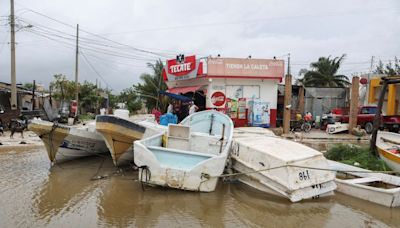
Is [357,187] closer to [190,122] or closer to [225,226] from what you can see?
[225,226]

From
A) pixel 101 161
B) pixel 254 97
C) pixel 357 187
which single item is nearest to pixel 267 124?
pixel 254 97

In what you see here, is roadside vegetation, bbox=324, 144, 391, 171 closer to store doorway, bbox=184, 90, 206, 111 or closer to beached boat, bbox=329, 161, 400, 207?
beached boat, bbox=329, 161, 400, 207

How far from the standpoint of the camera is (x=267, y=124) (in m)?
18.3

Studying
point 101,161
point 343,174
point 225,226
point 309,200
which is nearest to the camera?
point 225,226

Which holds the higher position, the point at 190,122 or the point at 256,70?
the point at 256,70

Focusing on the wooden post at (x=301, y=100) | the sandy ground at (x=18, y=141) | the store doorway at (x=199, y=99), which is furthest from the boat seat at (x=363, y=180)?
the wooden post at (x=301, y=100)

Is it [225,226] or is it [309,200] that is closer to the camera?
[225,226]

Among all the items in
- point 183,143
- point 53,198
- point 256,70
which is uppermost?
point 256,70

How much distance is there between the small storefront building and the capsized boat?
29.4 ft

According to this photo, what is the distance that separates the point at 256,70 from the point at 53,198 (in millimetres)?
12415

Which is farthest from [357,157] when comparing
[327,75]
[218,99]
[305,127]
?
[327,75]

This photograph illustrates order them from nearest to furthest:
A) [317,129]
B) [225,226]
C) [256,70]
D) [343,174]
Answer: [225,226] → [343,174] → [256,70] → [317,129]

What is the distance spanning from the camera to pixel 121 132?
1006cm

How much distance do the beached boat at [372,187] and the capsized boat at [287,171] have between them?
0.52 meters
